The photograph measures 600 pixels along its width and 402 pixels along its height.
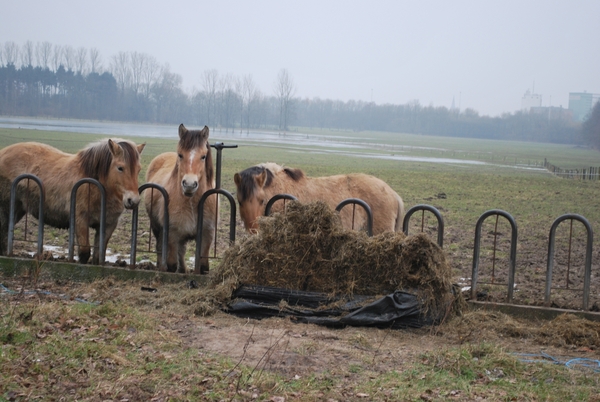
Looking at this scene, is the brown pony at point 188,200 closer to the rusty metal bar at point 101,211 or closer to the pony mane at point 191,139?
the pony mane at point 191,139

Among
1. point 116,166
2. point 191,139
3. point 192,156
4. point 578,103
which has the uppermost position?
point 578,103

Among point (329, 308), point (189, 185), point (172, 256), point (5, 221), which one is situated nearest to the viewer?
point (329, 308)

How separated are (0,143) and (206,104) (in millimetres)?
54134

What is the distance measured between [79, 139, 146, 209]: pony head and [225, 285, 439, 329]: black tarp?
225 cm

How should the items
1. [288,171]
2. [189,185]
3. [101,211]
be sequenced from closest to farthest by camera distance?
[189,185] < [101,211] < [288,171]

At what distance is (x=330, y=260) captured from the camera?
579cm

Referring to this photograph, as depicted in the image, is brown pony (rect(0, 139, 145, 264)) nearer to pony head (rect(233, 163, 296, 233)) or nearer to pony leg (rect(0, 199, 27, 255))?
pony leg (rect(0, 199, 27, 255))

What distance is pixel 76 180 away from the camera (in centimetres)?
757

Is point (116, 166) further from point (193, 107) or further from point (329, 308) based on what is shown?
point (193, 107)

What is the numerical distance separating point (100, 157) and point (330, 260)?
364 centimetres

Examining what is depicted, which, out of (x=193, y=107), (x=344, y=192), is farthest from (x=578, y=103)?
(x=344, y=192)

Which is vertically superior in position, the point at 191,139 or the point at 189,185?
the point at 191,139

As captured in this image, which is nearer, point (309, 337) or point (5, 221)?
point (309, 337)

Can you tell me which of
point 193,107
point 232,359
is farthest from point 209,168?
point 193,107
